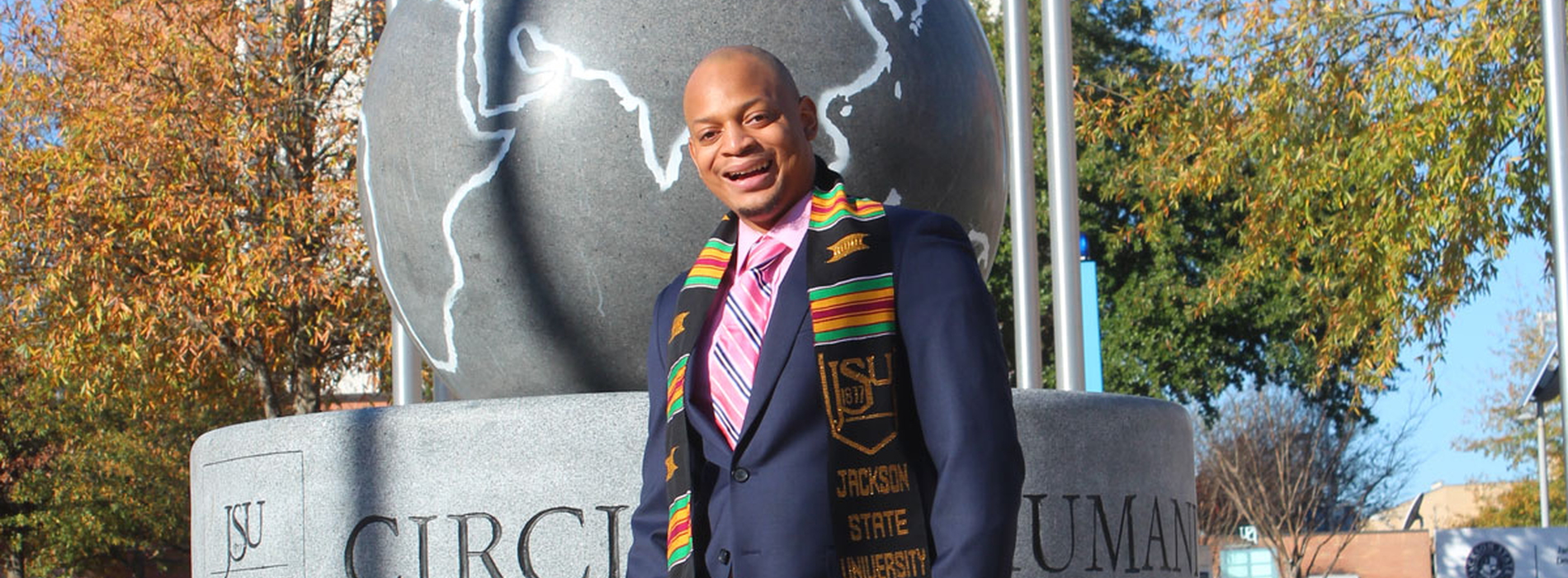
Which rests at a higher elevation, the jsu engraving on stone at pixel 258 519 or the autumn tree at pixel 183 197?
the autumn tree at pixel 183 197

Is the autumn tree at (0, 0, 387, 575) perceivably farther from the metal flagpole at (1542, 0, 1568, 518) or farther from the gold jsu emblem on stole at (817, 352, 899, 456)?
the gold jsu emblem on stole at (817, 352, 899, 456)

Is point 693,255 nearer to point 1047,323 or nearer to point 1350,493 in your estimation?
point 1047,323

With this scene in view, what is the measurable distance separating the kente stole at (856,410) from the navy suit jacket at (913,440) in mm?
21

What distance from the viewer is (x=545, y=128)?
431cm

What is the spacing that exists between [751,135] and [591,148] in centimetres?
171

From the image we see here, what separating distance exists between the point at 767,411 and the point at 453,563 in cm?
171

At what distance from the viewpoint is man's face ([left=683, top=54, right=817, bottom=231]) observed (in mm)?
2617

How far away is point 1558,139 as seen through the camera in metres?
10.6

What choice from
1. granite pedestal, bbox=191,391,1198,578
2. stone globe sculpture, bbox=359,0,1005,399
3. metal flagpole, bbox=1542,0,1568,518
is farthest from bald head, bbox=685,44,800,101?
metal flagpole, bbox=1542,0,1568,518

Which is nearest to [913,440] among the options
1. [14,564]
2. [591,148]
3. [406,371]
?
[591,148]

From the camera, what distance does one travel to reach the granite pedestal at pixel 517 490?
3.91m

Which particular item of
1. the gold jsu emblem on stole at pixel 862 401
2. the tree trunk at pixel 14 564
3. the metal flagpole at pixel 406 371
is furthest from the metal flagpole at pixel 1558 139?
the tree trunk at pixel 14 564

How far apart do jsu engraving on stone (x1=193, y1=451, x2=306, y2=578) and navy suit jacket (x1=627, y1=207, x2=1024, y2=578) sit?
74.9 inches

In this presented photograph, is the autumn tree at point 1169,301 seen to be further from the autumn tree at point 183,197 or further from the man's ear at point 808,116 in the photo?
the man's ear at point 808,116
